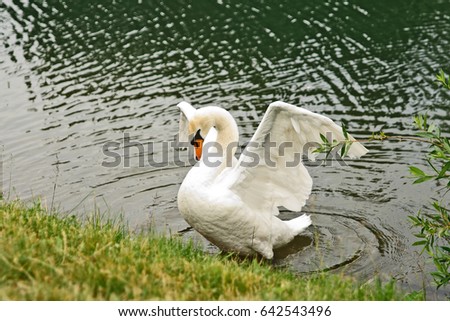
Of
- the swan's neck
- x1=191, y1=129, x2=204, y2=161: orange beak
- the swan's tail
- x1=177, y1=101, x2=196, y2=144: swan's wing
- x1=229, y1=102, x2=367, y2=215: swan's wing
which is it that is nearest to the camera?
x1=229, y1=102, x2=367, y2=215: swan's wing

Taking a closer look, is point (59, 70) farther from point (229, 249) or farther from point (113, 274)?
point (113, 274)

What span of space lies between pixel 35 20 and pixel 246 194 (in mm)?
14750

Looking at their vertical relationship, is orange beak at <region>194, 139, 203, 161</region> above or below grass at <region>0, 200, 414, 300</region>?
below

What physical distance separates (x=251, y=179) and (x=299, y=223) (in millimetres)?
1118

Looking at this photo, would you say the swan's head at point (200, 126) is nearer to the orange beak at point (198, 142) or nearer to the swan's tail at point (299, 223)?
the orange beak at point (198, 142)

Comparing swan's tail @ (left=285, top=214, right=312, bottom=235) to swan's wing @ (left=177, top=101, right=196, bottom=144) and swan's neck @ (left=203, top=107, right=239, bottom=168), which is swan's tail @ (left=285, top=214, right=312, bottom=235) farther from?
swan's wing @ (left=177, top=101, right=196, bottom=144)

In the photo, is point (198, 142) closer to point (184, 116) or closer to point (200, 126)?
point (200, 126)

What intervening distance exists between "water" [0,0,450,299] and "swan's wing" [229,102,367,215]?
70 cm

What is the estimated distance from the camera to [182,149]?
12.0 meters

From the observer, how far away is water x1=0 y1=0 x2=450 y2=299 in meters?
9.48

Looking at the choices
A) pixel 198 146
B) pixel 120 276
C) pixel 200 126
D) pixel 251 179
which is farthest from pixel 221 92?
pixel 120 276

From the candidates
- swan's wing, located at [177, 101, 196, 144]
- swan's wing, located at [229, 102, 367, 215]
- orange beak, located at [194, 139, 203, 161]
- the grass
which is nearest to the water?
swan's wing, located at [229, 102, 367, 215]

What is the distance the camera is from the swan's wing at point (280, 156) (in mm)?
7594

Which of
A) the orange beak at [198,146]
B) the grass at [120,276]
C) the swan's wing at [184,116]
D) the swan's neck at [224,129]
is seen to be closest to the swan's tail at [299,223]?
the swan's neck at [224,129]
